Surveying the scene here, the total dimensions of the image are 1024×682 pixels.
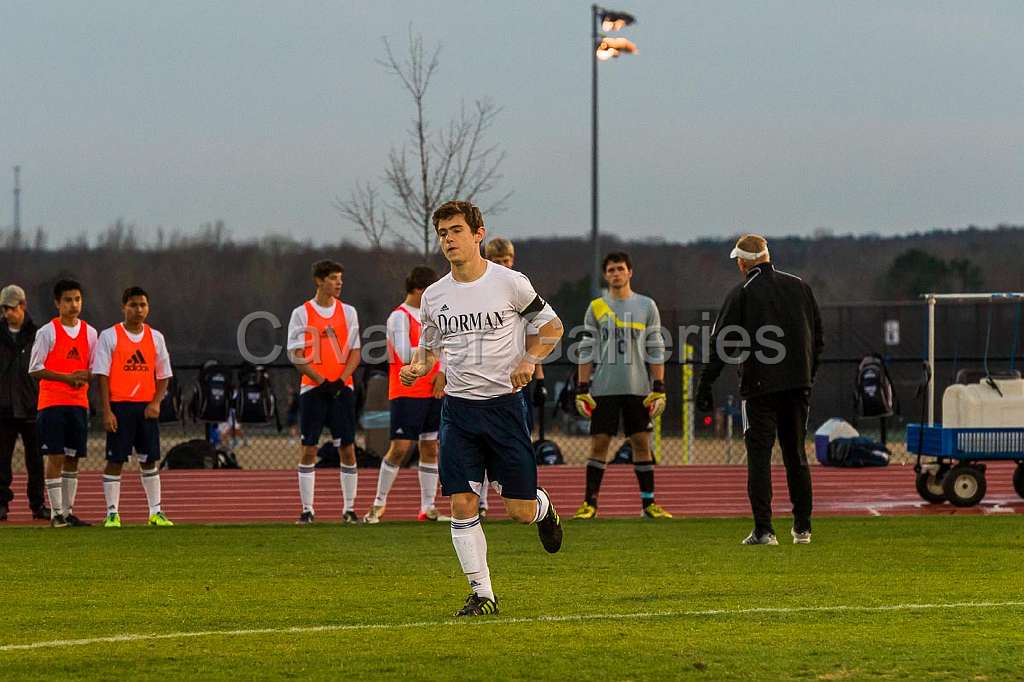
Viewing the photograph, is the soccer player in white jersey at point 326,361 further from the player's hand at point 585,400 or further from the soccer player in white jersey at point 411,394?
the player's hand at point 585,400

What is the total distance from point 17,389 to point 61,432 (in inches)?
44.7

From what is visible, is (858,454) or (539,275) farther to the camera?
(539,275)

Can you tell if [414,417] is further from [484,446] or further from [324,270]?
[484,446]

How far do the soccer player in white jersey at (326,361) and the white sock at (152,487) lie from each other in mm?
1125

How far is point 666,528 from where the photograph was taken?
38.8ft

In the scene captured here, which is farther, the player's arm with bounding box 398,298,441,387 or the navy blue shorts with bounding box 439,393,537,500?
the player's arm with bounding box 398,298,441,387

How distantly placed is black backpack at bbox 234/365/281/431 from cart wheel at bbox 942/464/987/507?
10.4m

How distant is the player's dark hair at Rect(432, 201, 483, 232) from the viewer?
718cm

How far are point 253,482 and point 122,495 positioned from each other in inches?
78.4

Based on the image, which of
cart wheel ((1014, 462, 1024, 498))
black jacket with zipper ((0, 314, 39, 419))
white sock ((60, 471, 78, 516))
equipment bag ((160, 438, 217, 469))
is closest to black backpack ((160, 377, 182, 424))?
equipment bag ((160, 438, 217, 469))

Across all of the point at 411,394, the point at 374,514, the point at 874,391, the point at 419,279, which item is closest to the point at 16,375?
the point at 374,514

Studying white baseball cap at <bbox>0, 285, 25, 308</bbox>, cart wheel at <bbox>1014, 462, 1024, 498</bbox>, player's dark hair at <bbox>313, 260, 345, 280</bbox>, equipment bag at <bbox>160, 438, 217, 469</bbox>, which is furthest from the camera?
equipment bag at <bbox>160, 438, 217, 469</bbox>

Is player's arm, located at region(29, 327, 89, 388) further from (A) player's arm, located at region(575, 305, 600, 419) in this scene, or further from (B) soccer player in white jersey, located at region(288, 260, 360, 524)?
(A) player's arm, located at region(575, 305, 600, 419)

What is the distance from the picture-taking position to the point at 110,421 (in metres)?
12.2
